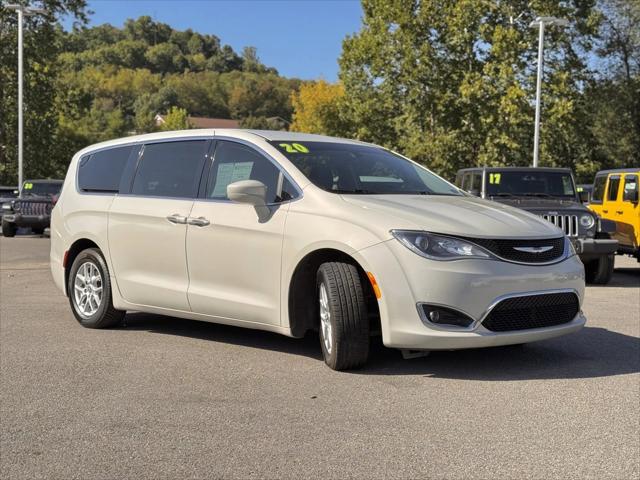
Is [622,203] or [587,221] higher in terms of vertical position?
[622,203]

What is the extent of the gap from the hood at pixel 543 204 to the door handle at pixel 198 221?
20.8ft

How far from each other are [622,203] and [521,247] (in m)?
8.88

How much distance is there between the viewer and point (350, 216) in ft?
16.7

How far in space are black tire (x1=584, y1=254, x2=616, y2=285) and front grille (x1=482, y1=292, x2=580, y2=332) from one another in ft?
19.0

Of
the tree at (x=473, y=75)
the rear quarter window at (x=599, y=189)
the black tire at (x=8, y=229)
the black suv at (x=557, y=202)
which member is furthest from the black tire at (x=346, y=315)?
the tree at (x=473, y=75)

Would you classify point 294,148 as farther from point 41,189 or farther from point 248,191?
point 41,189

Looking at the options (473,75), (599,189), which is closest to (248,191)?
(599,189)

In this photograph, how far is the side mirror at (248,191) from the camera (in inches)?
213

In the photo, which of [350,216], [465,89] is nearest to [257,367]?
[350,216]

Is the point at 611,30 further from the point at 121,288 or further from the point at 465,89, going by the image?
the point at 121,288

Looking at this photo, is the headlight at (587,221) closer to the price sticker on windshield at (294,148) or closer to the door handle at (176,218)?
the price sticker on windshield at (294,148)

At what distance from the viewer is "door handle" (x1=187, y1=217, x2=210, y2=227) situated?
19.2ft

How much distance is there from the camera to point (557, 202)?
1139cm

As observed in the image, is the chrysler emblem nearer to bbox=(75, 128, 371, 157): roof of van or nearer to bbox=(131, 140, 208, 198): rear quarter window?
bbox=(75, 128, 371, 157): roof of van
